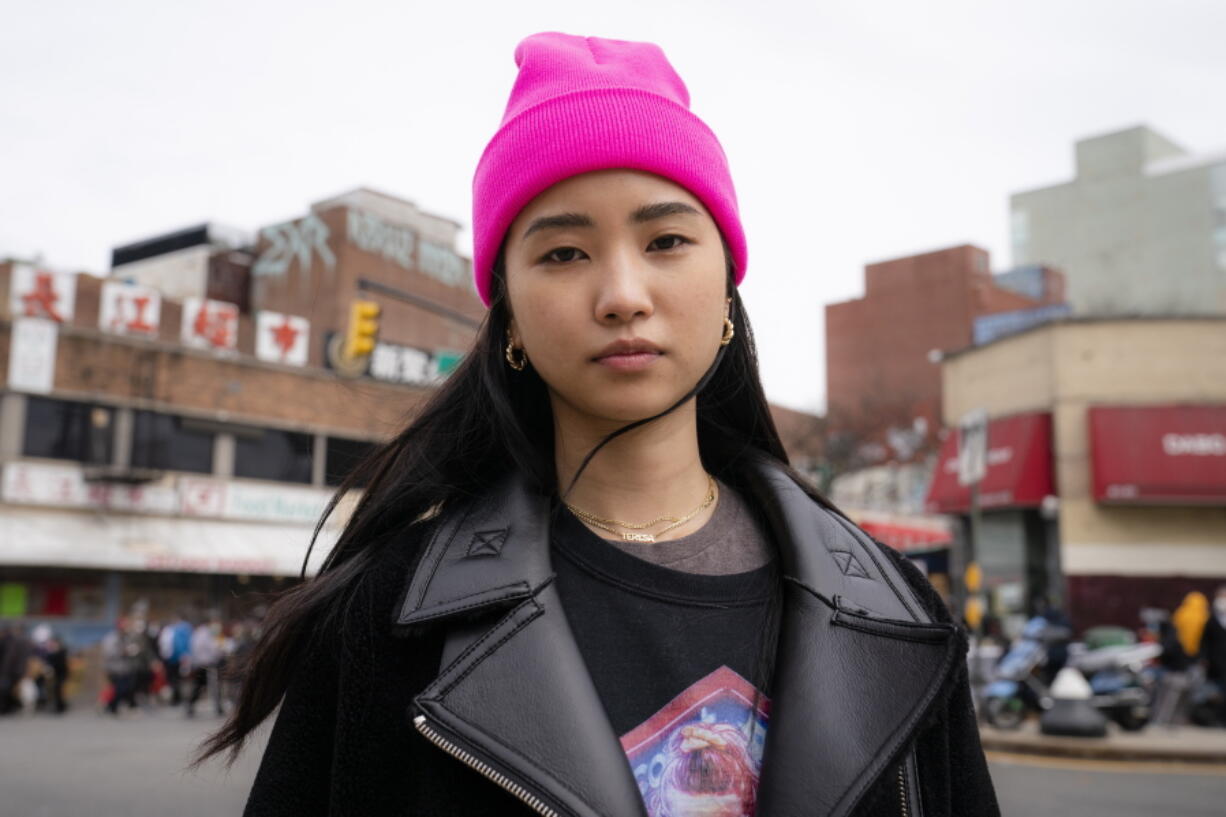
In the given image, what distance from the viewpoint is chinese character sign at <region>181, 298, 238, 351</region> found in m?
28.5

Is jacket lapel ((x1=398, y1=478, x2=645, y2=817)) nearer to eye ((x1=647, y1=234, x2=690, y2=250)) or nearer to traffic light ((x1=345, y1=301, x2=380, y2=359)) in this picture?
eye ((x1=647, y1=234, x2=690, y2=250))

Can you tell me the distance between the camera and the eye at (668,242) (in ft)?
5.61

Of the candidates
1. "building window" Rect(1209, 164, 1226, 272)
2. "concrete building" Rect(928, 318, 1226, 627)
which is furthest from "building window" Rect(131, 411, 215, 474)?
"building window" Rect(1209, 164, 1226, 272)

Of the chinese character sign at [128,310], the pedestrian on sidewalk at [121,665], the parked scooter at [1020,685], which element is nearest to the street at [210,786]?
the parked scooter at [1020,685]

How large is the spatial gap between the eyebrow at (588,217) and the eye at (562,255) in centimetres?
4

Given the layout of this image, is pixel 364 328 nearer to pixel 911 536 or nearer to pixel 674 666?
pixel 674 666

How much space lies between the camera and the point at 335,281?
35.8 metres

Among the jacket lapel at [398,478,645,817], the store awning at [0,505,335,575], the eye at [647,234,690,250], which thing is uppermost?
the eye at [647,234,690,250]

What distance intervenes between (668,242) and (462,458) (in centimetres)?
53

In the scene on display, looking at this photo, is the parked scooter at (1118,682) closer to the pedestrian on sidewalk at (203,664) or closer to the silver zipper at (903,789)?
the silver zipper at (903,789)

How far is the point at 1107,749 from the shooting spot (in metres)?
10.5

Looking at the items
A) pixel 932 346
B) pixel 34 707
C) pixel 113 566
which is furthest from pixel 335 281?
pixel 932 346

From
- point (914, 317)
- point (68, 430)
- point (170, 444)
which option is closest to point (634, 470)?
point (68, 430)

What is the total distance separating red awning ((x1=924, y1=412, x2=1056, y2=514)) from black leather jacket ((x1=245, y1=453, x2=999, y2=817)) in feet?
73.2
